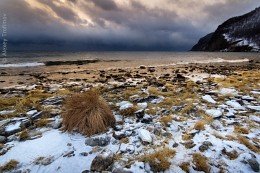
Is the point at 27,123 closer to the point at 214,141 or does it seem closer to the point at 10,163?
the point at 10,163

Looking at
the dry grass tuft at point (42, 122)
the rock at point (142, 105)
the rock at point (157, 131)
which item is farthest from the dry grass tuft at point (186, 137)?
the dry grass tuft at point (42, 122)

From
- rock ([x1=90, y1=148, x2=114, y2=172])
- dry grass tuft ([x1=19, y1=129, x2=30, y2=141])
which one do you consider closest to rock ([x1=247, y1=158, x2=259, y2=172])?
rock ([x1=90, y1=148, x2=114, y2=172])

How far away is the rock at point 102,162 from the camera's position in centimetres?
398

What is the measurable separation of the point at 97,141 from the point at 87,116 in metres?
0.87

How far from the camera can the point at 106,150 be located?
4449mm

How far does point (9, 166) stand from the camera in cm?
411

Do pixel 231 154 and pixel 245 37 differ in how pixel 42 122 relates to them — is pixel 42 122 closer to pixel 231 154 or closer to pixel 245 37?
pixel 231 154

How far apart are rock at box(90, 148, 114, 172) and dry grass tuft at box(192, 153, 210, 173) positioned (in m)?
1.78

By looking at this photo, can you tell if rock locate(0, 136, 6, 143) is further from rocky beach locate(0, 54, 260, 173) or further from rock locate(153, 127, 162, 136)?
rock locate(153, 127, 162, 136)

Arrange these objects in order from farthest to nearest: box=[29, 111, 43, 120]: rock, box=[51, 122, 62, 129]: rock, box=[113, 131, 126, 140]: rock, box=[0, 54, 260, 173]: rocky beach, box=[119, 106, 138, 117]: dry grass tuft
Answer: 1. box=[119, 106, 138, 117]: dry grass tuft
2. box=[29, 111, 43, 120]: rock
3. box=[51, 122, 62, 129]: rock
4. box=[113, 131, 126, 140]: rock
5. box=[0, 54, 260, 173]: rocky beach

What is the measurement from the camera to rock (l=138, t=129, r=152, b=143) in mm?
4992

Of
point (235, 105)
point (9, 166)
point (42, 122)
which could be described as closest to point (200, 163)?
point (9, 166)

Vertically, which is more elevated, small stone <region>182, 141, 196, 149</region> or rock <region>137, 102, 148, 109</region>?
rock <region>137, 102, 148, 109</region>

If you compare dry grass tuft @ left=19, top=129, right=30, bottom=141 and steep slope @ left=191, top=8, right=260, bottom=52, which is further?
steep slope @ left=191, top=8, right=260, bottom=52
